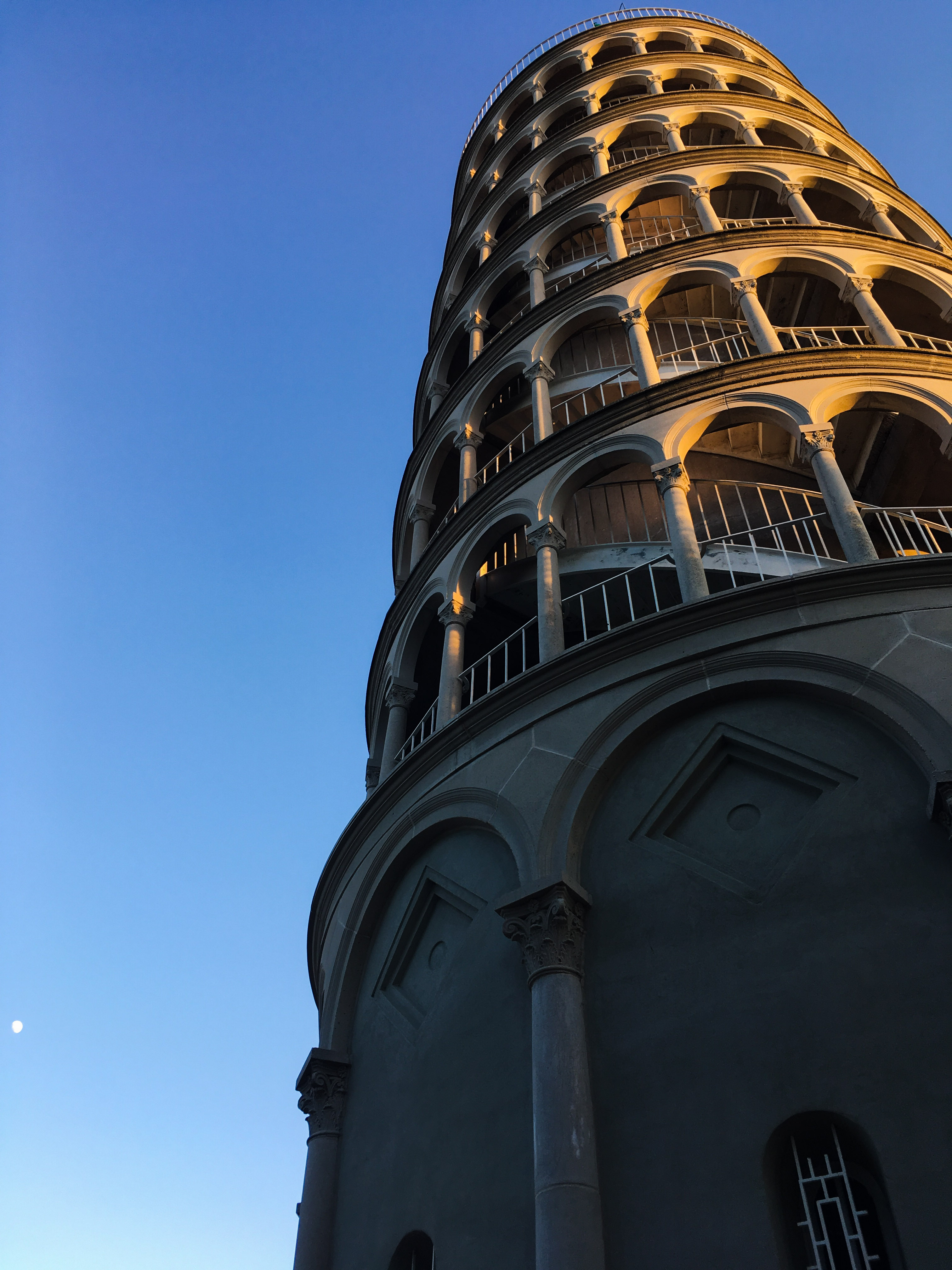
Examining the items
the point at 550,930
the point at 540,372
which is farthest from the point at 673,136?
the point at 550,930

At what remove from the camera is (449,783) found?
11.4 metres

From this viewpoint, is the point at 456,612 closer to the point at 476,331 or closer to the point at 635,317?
the point at 635,317

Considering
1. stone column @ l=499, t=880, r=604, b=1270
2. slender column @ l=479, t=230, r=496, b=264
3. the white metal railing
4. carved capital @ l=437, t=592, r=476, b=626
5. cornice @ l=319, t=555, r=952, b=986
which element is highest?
slender column @ l=479, t=230, r=496, b=264

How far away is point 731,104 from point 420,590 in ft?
52.0

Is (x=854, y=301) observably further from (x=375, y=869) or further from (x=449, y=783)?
(x=375, y=869)

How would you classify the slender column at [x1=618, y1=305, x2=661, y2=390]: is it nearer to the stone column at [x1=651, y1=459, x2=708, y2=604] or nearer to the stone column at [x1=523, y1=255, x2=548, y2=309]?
the stone column at [x1=651, y1=459, x2=708, y2=604]

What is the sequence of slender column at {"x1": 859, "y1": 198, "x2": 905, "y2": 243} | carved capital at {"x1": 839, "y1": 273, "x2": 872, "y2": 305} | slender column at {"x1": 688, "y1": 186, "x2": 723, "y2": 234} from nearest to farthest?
carved capital at {"x1": 839, "y1": 273, "x2": 872, "y2": 305} < slender column at {"x1": 688, "y1": 186, "x2": 723, "y2": 234} < slender column at {"x1": 859, "y1": 198, "x2": 905, "y2": 243}

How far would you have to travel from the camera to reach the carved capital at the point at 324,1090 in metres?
10.6

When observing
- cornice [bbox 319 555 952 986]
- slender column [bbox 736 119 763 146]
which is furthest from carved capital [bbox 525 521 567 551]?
slender column [bbox 736 119 763 146]

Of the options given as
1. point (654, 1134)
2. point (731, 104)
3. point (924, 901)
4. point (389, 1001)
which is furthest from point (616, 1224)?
point (731, 104)

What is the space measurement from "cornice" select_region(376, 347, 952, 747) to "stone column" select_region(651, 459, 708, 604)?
1317mm

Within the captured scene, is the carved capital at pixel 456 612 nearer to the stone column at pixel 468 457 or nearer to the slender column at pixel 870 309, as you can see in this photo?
the stone column at pixel 468 457

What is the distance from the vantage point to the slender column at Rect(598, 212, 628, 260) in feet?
61.7

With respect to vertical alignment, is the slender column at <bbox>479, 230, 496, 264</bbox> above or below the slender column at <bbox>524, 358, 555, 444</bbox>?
above
